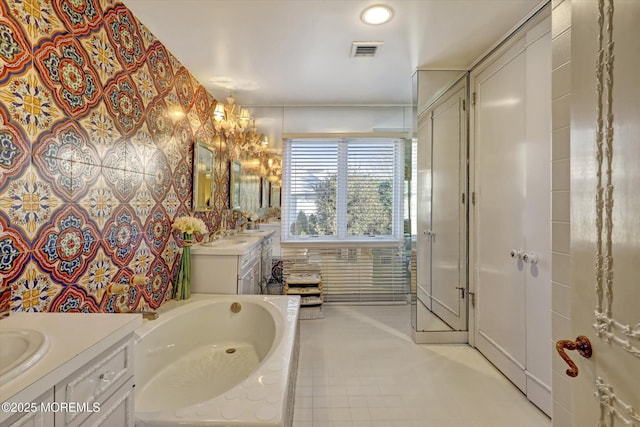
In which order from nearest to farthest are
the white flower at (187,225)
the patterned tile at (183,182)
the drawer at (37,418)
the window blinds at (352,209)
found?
the drawer at (37,418)
the white flower at (187,225)
the patterned tile at (183,182)
the window blinds at (352,209)

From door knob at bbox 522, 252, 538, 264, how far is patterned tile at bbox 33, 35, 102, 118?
2679 mm

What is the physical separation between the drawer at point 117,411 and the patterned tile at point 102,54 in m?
1.55

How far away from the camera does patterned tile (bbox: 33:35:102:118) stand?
128cm

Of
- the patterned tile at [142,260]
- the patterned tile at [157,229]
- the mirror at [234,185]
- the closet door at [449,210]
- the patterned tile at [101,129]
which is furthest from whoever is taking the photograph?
the mirror at [234,185]

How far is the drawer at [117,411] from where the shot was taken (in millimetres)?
867

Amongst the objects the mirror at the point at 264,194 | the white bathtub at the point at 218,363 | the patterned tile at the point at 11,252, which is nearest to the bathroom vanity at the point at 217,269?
the white bathtub at the point at 218,363

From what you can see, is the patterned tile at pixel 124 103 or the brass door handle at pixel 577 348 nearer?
the brass door handle at pixel 577 348

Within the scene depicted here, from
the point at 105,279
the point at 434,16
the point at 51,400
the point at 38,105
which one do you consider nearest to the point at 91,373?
the point at 51,400

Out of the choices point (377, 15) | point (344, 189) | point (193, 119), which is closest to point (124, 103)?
point (193, 119)

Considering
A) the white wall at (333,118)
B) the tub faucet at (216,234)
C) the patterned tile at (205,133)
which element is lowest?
the tub faucet at (216,234)

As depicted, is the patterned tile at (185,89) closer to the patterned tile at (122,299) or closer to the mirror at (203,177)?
the mirror at (203,177)

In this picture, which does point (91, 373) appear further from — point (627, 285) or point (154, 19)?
point (154, 19)

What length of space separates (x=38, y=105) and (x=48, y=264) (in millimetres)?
687

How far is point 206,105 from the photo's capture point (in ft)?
10.0
